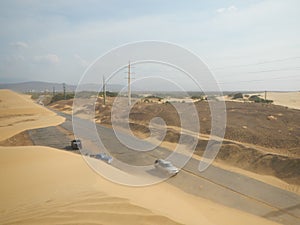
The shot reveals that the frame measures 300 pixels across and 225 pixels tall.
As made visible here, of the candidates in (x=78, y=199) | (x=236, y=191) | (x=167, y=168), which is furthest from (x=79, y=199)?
(x=236, y=191)

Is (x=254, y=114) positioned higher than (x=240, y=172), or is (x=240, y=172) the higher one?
(x=254, y=114)

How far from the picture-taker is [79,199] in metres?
9.14

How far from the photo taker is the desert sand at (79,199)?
7562 mm

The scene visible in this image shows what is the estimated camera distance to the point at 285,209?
1410 centimetres

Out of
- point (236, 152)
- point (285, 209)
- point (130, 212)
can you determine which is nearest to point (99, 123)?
point (236, 152)

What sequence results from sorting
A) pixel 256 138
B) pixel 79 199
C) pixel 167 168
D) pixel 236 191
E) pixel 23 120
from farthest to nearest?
1. pixel 23 120
2. pixel 256 138
3. pixel 167 168
4. pixel 236 191
5. pixel 79 199

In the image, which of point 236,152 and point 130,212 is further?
point 236,152

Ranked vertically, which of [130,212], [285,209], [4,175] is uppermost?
[130,212]

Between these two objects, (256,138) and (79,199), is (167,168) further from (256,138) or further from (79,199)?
(256,138)

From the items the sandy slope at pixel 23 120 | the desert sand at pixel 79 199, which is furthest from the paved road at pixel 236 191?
the sandy slope at pixel 23 120

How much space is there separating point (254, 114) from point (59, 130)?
1214 inches

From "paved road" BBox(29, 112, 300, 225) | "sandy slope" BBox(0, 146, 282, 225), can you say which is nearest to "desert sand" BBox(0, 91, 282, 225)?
"sandy slope" BBox(0, 146, 282, 225)

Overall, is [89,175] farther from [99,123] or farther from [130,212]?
[99,123]

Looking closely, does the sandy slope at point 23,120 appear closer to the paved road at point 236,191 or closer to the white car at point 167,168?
the white car at point 167,168
